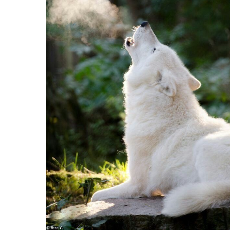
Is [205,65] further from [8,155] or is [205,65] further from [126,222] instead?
[8,155]

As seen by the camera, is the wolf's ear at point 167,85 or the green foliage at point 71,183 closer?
the wolf's ear at point 167,85

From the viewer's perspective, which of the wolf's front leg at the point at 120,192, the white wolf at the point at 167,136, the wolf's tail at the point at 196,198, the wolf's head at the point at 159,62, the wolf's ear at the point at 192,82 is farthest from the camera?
the wolf's ear at the point at 192,82

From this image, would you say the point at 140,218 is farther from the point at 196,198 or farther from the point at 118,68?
the point at 118,68

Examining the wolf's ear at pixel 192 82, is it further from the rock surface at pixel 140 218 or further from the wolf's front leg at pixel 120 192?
the rock surface at pixel 140 218

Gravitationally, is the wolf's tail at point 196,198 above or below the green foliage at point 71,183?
below

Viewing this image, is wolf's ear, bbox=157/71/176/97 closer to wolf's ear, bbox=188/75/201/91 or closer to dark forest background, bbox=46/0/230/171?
wolf's ear, bbox=188/75/201/91

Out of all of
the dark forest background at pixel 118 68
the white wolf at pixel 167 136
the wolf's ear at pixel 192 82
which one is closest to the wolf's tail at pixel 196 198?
the white wolf at pixel 167 136

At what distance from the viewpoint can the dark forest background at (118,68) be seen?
→ 6.96 m

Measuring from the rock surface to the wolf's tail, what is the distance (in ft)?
0.18

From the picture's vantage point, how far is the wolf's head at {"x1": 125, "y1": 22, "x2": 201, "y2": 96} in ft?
10.6

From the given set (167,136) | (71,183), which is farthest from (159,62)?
(71,183)

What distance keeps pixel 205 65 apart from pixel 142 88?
5.81 m

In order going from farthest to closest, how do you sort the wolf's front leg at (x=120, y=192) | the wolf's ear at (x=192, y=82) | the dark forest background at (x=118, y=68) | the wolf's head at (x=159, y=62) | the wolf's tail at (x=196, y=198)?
Answer: the dark forest background at (x=118, y=68) → the wolf's ear at (x=192, y=82) → the wolf's head at (x=159, y=62) → the wolf's front leg at (x=120, y=192) → the wolf's tail at (x=196, y=198)

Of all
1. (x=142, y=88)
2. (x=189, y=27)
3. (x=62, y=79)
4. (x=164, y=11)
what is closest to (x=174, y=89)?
(x=142, y=88)
